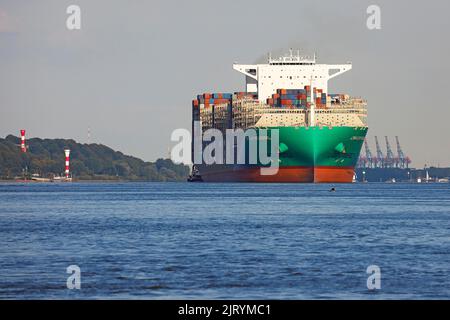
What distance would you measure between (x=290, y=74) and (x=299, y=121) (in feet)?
70.3

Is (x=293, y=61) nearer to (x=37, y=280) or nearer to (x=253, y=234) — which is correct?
(x=253, y=234)

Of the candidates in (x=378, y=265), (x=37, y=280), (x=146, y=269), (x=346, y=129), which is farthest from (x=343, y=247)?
(x=346, y=129)

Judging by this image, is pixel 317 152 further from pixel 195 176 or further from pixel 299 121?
pixel 195 176

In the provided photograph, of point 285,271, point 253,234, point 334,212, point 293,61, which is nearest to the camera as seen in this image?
point 285,271

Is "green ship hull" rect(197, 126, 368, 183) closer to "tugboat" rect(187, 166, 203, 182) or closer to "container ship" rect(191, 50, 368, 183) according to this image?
"container ship" rect(191, 50, 368, 183)

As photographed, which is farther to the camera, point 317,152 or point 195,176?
point 195,176

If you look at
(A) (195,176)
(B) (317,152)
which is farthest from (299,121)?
(A) (195,176)

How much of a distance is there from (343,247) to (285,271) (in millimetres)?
7962

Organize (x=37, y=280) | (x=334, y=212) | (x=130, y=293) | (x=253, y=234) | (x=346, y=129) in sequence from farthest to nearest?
(x=346, y=129), (x=334, y=212), (x=253, y=234), (x=37, y=280), (x=130, y=293)

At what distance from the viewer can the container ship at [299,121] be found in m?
117

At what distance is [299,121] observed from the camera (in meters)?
121

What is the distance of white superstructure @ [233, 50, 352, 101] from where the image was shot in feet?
465

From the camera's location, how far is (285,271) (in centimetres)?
2977

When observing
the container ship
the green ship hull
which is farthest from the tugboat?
the green ship hull
